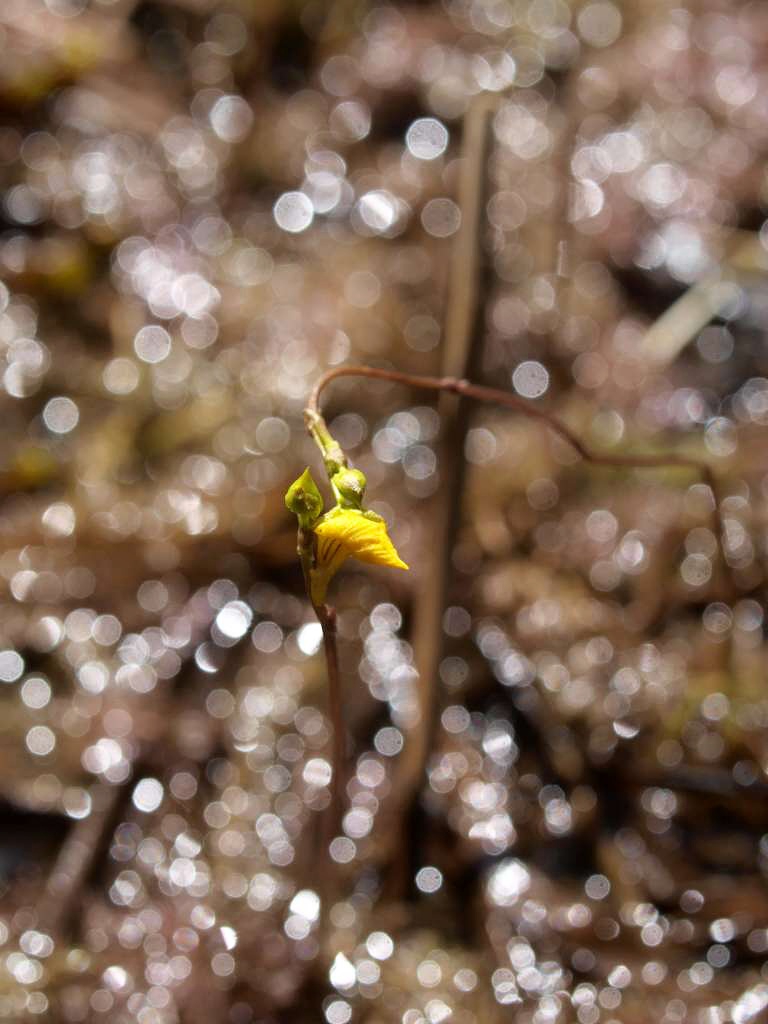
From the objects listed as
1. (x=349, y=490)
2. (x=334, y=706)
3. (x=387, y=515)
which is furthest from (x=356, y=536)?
(x=387, y=515)

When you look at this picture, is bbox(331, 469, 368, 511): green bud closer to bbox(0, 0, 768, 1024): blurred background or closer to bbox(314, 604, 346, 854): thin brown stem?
bbox(314, 604, 346, 854): thin brown stem

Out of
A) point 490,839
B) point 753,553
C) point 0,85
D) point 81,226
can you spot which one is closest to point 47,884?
point 490,839

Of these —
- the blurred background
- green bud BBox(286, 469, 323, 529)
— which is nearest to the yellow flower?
green bud BBox(286, 469, 323, 529)

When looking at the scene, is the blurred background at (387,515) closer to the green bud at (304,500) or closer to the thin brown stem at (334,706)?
the thin brown stem at (334,706)

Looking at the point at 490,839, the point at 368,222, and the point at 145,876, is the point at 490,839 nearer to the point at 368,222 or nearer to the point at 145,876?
the point at 145,876

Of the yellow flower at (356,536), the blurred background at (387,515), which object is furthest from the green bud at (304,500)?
the blurred background at (387,515)

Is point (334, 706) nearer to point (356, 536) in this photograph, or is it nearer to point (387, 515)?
point (356, 536)
